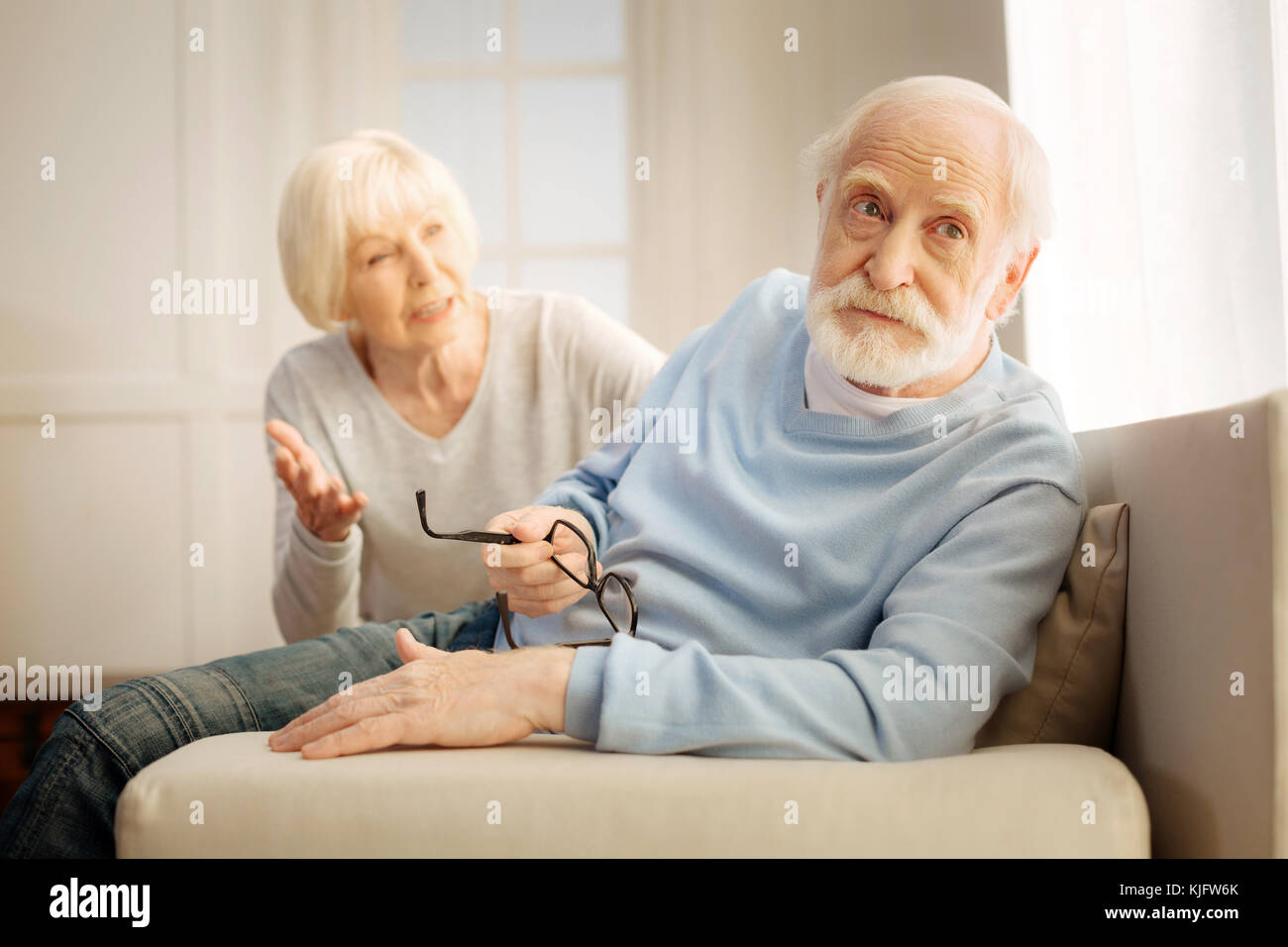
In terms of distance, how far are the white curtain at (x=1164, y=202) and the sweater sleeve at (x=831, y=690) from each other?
530mm

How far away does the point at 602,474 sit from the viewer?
4.62 feet

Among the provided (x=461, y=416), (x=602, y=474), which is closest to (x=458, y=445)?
(x=461, y=416)

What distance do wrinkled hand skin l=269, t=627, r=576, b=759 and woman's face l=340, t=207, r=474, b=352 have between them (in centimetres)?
118

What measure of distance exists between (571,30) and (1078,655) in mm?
2839

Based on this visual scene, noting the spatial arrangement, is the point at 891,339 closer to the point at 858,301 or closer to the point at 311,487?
the point at 858,301

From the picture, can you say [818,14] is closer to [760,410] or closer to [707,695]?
[760,410]

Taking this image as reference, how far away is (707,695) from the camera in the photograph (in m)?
0.88

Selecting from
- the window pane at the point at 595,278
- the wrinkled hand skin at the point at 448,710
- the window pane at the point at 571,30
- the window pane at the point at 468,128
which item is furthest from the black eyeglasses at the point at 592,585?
the window pane at the point at 571,30

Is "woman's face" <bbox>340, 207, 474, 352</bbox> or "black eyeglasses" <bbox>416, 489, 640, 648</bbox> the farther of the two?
"woman's face" <bbox>340, 207, 474, 352</bbox>

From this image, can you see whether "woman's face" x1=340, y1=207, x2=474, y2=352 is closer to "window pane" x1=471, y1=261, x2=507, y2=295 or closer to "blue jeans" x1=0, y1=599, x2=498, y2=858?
"blue jeans" x1=0, y1=599, x2=498, y2=858

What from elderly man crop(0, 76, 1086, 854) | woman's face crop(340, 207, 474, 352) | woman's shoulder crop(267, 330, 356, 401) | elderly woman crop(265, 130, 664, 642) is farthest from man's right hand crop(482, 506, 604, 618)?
woman's shoulder crop(267, 330, 356, 401)

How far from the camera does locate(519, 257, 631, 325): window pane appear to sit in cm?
330

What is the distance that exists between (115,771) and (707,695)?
1.76 ft
